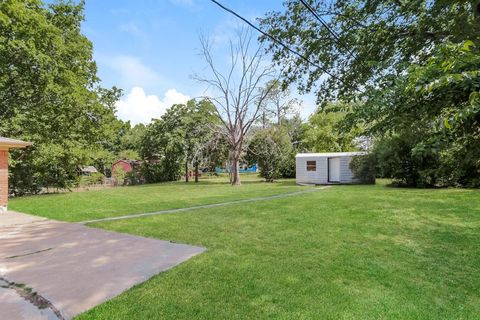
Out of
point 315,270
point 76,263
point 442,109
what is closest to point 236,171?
point 76,263

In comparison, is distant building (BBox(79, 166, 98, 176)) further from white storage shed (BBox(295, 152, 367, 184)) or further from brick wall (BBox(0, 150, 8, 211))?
white storage shed (BBox(295, 152, 367, 184))

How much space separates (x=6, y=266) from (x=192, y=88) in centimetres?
1862

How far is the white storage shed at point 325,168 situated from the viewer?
19.6 meters

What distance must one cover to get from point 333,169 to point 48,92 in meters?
16.0

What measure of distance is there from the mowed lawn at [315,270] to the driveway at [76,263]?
288 millimetres

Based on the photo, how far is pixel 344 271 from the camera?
13.1 ft

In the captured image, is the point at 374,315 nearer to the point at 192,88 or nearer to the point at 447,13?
the point at 447,13

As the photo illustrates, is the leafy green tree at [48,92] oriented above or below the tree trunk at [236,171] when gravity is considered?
above

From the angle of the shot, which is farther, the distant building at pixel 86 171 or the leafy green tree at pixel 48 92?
the distant building at pixel 86 171

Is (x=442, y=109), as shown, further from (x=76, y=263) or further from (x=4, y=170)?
(x=4, y=170)

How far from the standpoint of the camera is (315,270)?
13.3ft

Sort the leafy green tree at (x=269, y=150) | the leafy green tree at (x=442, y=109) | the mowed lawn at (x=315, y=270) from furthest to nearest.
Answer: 1. the leafy green tree at (x=269, y=150)
2. the mowed lawn at (x=315, y=270)
3. the leafy green tree at (x=442, y=109)

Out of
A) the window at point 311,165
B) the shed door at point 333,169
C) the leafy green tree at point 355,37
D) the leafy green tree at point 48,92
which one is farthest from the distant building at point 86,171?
the leafy green tree at point 355,37

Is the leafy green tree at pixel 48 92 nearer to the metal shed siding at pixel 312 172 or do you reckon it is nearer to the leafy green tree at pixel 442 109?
the metal shed siding at pixel 312 172
